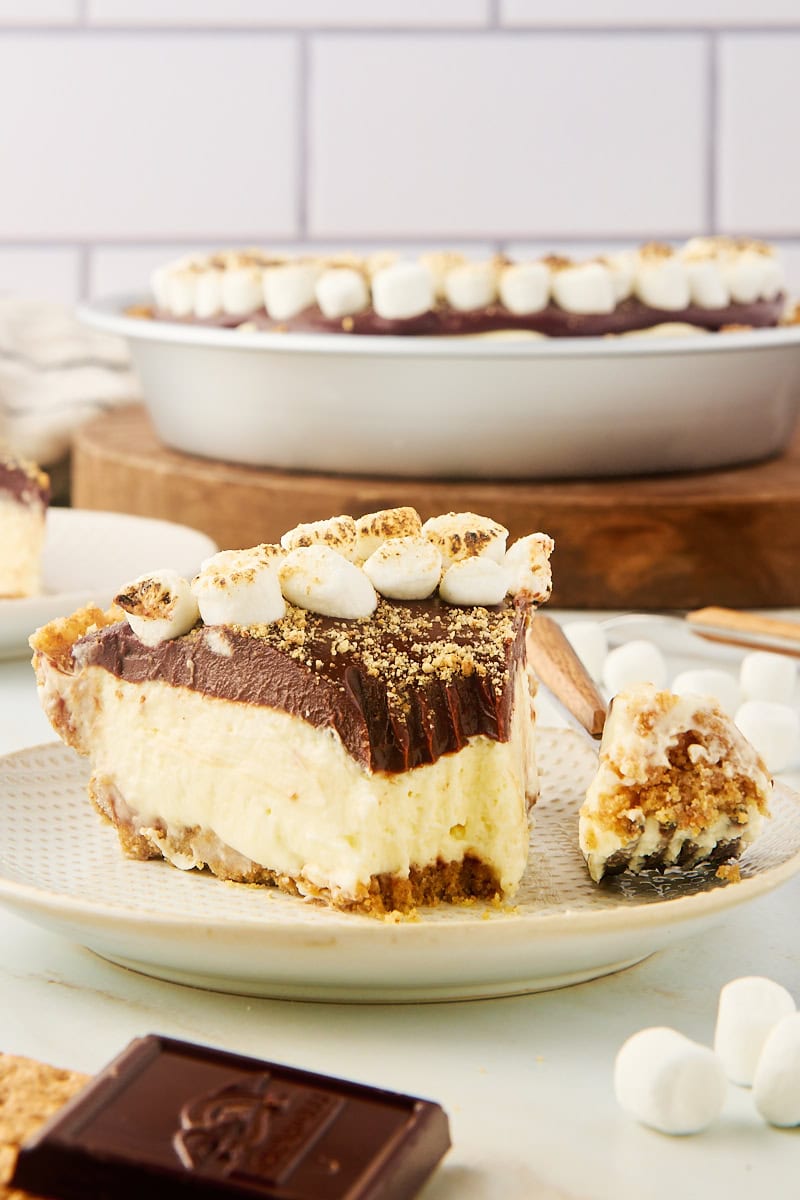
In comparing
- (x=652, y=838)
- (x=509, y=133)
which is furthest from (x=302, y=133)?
(x=652, y=838)

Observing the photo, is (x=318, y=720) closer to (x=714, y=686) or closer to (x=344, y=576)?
(x=344, y=576)

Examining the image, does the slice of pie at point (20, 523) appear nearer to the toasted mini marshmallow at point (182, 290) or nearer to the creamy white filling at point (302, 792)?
the toasted mini marshmallow at point (182, 290)

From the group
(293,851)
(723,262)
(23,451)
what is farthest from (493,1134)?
(23,451)

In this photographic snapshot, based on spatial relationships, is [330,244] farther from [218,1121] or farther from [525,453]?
[218,1121]

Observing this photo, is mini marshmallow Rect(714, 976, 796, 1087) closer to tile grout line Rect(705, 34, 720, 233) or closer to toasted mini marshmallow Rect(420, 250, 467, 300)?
toasted mini marshmallow Rect(420, 250, 467, 300)

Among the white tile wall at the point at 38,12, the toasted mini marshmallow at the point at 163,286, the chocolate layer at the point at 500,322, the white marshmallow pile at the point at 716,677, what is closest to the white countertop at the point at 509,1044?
the white marshmallow pile at the point at 716,677

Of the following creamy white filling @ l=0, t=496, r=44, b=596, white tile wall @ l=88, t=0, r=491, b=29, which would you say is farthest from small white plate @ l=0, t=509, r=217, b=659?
white tile wall @ l=88, t=0, r=491, b=29
